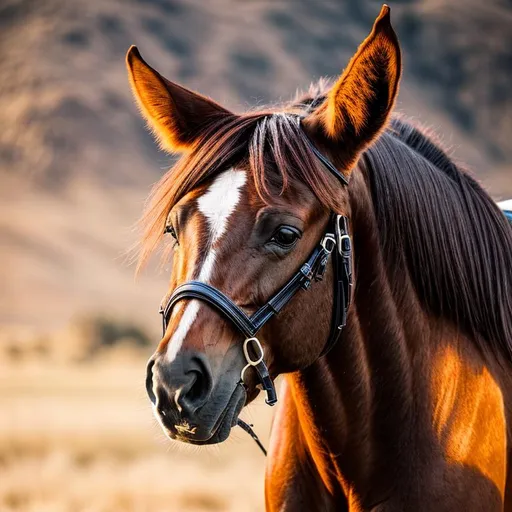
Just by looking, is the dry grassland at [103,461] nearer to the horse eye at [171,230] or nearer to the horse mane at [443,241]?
the horse eye at [171,230]

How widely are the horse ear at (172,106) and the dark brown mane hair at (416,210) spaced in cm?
18

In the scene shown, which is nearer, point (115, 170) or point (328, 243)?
point (328, 243)

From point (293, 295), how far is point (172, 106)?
3.41 feet

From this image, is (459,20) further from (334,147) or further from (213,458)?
(334,147)

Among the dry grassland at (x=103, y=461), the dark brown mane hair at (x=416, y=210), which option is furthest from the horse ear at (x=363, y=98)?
the dry grassland at (x=103, y=461)

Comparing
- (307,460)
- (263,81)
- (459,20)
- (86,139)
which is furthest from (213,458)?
(459,20)

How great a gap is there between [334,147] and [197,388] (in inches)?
44.9

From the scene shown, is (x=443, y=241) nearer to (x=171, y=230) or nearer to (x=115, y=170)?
(x=171, y=230)

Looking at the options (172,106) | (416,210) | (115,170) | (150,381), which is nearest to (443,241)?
(416,210)

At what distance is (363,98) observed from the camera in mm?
3174

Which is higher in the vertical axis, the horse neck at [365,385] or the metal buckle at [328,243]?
the metal buckle at [328,243]

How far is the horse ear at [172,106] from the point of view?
11.6 ft

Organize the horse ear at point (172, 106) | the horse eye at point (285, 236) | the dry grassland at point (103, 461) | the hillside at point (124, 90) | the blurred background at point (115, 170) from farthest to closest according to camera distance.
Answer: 1. the hillside at point (124, 90)
2. the blurred background at point (115, 170)
3. the dry grassland at point (103, 461)
4. the horse ear at point (172, 106)
5. the horse eye at point (285, 236)

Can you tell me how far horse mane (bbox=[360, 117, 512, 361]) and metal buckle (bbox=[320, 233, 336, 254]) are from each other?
41cm
